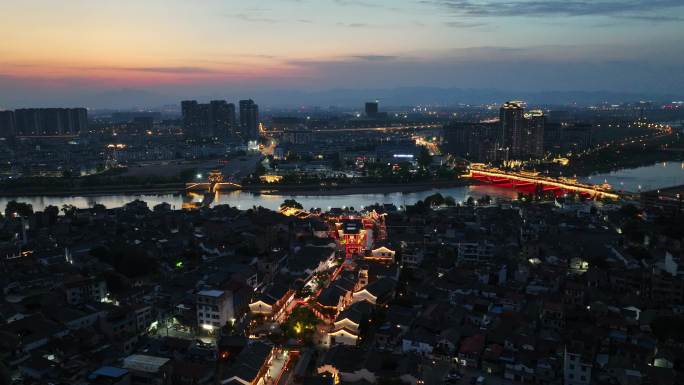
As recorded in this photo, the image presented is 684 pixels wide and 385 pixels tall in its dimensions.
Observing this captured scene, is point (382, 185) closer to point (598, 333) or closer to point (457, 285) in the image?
point (457, 285)

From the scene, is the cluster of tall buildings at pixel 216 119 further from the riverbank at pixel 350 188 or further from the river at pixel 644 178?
the river at pixel 644 178

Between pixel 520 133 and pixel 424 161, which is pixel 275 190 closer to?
pixel 424 161

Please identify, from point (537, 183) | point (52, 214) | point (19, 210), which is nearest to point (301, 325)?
point (52, 214)

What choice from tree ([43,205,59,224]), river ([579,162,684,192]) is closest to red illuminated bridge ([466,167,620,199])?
river ([579,162,684,192])

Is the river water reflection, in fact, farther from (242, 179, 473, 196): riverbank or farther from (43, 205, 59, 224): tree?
(43, 205, 59, 224): tree

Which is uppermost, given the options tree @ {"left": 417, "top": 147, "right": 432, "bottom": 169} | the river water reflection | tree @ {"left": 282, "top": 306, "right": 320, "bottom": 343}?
tree @ {"left": 417, "top": 147, "right": 432, "bottom": 169}

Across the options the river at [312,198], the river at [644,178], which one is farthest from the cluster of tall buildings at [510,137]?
the river at [312,198]

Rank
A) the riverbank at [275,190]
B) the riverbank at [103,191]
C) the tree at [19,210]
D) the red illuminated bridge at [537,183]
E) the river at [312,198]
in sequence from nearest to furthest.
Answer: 1. the tree at [19,210]
2. the red illuminated bridge at [537,183]
3. the river at [312,198]
4. the riverbank at [103,191]
5. the riverbank at [275,190]
